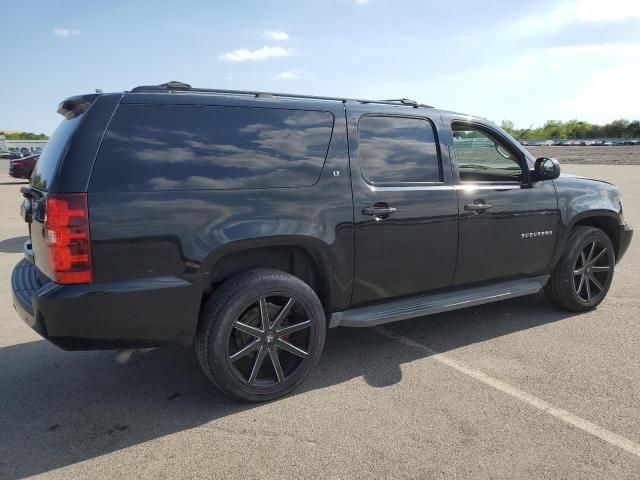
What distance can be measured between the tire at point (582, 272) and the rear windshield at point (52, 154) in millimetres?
4238

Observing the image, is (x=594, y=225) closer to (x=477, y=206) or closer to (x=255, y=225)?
(x=477, y=206)

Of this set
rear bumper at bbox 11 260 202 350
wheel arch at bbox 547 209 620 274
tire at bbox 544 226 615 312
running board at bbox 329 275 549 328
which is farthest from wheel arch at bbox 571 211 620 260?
rear bumper at bbox 11 260 202 350

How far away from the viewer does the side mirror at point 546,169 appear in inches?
176

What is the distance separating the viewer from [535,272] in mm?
4707

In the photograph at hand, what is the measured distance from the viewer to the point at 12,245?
8.28m

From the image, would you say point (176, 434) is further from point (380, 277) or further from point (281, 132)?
point (281, 132)

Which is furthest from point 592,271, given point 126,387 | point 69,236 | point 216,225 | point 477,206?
point 69,236

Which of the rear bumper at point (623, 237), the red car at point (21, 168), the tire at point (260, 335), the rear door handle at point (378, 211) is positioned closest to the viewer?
the tire at point (260, 335)

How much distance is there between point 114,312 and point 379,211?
5.97ft

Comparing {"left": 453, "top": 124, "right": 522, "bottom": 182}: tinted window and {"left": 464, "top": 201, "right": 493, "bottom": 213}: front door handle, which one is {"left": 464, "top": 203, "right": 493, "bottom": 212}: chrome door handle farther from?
{"left": 453, "top": 124, "right": 522, "bottom": 182}: tinted window

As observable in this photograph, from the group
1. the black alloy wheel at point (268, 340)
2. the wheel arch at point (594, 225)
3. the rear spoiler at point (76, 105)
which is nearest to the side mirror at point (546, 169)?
the wheel arch at point (594, 225)

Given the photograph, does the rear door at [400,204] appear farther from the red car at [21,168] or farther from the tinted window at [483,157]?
the red car at [21,168]

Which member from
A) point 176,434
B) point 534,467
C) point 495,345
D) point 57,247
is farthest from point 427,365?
point 57,247

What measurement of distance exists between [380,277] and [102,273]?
187 centimetres
